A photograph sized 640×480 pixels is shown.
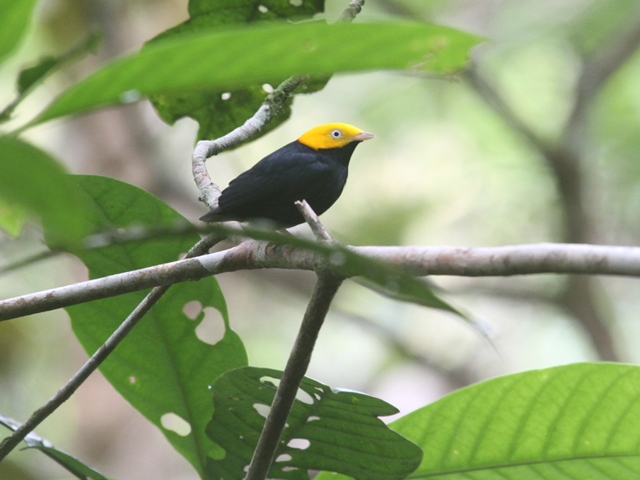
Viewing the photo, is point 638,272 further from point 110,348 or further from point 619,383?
point 110,348

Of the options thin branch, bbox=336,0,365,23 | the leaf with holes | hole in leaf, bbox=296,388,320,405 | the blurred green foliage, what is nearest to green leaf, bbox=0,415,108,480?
hole in leaf, bbox=296,388,320,405

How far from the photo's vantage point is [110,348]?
156 centimetres

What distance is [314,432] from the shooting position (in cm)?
158

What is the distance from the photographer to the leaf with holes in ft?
7.19

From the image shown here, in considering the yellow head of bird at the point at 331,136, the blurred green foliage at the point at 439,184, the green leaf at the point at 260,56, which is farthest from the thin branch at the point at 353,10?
the blurred green foliage at the point at 439,184

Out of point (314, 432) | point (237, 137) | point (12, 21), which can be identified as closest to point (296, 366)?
point (314, 432)

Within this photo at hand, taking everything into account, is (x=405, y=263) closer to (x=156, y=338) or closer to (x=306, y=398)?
(x=156, y=338)

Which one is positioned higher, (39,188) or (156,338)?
(156,338)

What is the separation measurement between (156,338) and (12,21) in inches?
38.1

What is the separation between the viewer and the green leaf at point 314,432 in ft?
4.82

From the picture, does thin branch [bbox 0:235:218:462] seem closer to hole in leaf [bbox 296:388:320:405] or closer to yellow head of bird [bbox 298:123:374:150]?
hole in leaf [bbox 296:388:320:405]

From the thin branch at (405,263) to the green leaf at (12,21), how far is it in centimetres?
49

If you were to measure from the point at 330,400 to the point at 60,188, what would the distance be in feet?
3.24

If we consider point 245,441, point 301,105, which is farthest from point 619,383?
point 301,105
